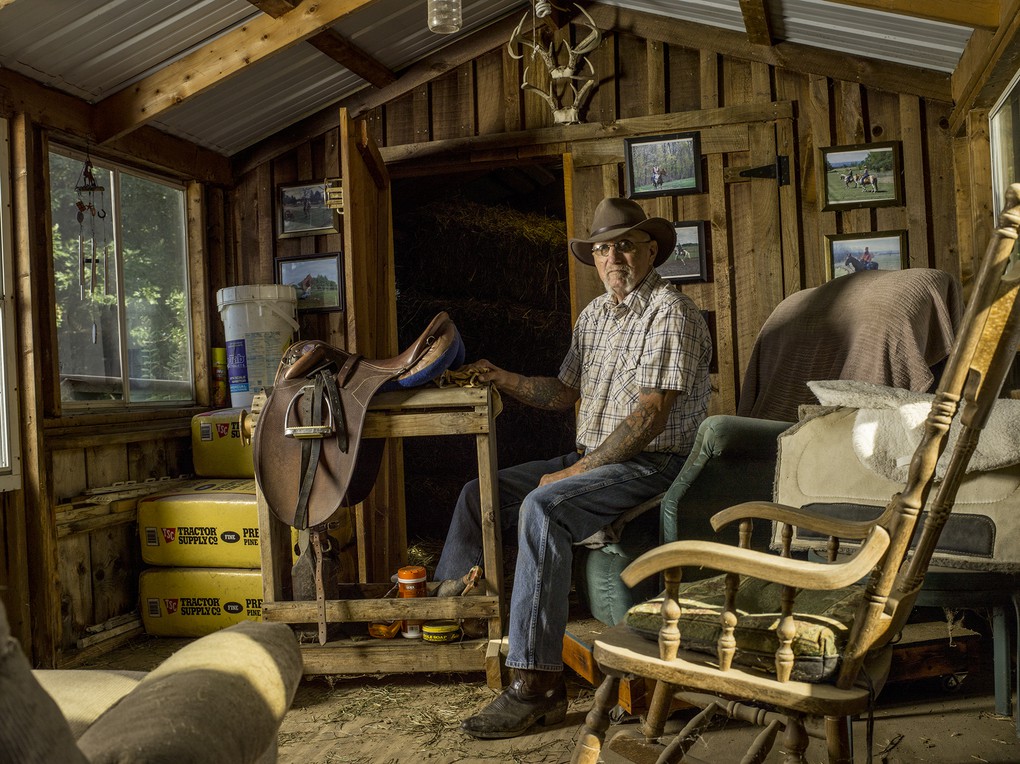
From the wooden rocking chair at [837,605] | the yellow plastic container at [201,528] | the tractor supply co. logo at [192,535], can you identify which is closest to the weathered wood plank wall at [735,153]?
the yellow plastic container at [201,528]

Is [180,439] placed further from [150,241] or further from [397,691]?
[397,691]

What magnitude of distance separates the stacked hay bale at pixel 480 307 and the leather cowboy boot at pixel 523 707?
268 centimetres

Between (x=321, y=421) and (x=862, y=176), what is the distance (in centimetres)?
272

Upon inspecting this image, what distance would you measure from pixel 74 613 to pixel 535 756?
7.38ft

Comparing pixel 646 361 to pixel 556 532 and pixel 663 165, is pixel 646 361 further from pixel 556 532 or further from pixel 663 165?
pixel 663 165

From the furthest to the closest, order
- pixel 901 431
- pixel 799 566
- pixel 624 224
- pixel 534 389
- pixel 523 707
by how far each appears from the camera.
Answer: pixel 534 389 → pixel 624 224 → pixel 523 707 → pixel 901 431 → pixel 799 566

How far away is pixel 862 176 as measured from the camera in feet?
12.6

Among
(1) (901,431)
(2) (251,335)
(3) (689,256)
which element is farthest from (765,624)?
(2) (251,335)

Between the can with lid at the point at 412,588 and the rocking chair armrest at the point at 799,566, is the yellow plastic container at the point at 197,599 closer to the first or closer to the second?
the can with lid at the point at 412,588

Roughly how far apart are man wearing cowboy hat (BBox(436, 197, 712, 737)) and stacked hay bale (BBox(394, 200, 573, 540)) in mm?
1771

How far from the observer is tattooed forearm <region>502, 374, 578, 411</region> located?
10.3 ft

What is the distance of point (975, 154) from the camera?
3.46 metres

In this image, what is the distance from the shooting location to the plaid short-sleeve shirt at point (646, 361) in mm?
2789

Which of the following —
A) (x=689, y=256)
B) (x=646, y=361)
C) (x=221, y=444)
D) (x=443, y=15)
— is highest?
(x=443, y=15)
